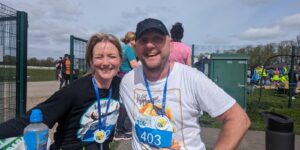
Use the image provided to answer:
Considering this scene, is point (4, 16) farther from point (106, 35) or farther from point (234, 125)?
point (234, 125)

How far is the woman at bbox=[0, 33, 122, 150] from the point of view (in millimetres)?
2268

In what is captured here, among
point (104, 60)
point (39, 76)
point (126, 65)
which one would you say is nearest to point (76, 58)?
point (126, 65)

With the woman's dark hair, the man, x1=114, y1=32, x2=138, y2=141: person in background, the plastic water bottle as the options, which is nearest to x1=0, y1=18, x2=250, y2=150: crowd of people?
the man

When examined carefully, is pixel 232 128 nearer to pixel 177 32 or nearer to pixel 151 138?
pixel 151 138

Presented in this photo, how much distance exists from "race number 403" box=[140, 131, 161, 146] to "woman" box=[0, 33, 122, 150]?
31cm

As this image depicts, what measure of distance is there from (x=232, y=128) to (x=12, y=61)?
404 centimetres

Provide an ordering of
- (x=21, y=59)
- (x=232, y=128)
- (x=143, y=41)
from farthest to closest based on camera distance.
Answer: (x=21, y=59) < (x=143, y=41) < (x=232, y=128)

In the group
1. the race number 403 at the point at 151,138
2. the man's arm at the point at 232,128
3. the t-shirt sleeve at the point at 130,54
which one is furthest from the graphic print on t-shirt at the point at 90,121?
the t-shirt sleeve at the point at 130,54

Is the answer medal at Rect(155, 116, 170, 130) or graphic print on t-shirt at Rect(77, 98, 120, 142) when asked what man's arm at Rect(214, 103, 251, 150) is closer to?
medal at Rect(155, 116, 170, 130)

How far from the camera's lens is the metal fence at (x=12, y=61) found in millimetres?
5004

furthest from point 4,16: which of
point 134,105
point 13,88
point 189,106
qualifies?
point 189,106

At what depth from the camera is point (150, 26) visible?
7.45ft

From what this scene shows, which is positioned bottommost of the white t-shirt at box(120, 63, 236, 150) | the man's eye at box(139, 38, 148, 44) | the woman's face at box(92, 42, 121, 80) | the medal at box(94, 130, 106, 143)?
the medal at box(94, 130, 106, 143)

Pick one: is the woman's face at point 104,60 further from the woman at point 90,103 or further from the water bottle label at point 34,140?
A: the water bottle label at point 34,140
